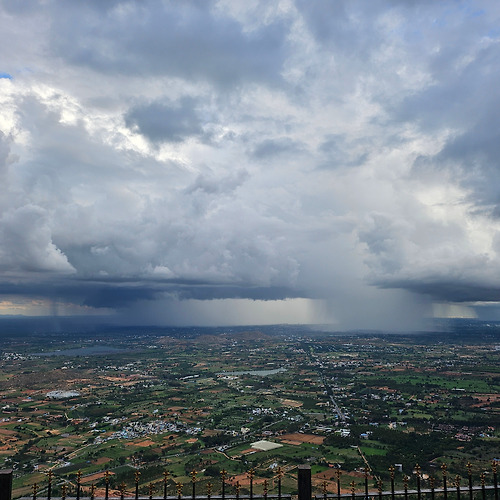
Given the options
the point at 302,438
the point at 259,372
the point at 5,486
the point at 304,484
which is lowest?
the point at 259,372

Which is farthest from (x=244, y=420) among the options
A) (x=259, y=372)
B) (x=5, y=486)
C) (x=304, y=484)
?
(x=5, y=486)

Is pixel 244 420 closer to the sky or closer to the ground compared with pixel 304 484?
closer to the ground

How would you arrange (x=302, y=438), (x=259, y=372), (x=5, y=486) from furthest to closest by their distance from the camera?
(x=259, y=372), (x=302, y=438), (x=5, y=486)

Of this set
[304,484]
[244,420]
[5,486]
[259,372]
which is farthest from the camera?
[259,372]

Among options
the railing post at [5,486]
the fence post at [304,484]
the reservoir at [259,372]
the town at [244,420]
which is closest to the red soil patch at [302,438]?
the town at [244,420]

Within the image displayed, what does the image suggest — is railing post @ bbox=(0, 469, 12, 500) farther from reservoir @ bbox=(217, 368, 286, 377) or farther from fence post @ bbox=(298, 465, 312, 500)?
reservoir @ bbox=(217, 368, 286, 377)

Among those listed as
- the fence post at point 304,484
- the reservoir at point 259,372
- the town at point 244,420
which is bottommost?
the reservoir at point 259,372

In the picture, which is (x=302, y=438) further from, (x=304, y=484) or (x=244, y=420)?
(x=304, y=484)

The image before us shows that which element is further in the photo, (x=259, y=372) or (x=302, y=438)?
(x=259, y=372)

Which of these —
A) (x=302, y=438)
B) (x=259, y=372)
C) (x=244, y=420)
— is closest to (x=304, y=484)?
(x=302, y=438)

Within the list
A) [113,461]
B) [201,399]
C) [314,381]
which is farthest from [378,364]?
[113,461]

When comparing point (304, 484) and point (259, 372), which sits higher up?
point (304, 484)

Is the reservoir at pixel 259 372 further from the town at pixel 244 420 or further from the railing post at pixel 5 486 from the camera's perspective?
the railing post at pixel 5 486

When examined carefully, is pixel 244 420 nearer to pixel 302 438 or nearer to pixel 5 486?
pixel 302 438
